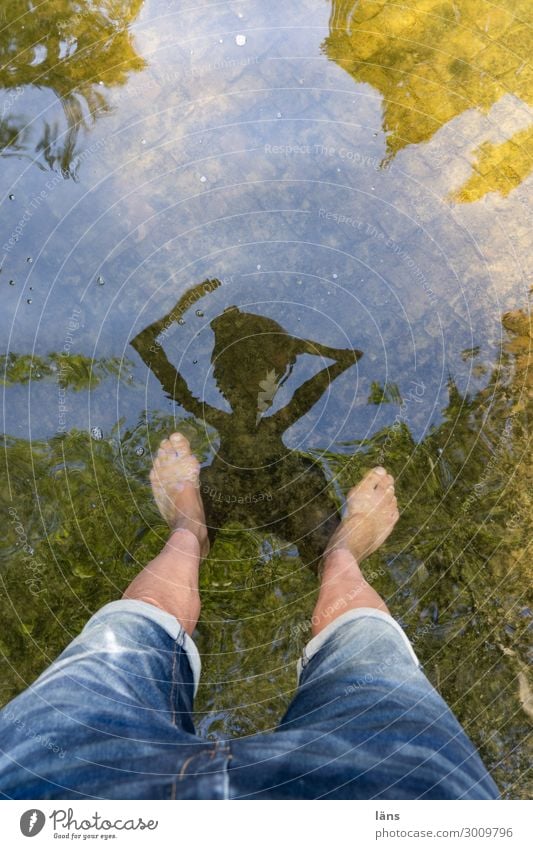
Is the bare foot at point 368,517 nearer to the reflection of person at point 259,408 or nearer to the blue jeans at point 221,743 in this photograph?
the reflection of person at point 259,408

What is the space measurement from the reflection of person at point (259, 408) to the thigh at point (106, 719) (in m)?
0.48

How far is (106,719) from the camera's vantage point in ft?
5.45

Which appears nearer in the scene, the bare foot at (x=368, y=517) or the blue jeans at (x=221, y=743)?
the blue jeans at (x=221, y=743)

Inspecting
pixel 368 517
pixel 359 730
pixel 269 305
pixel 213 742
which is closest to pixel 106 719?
pixel 213 742

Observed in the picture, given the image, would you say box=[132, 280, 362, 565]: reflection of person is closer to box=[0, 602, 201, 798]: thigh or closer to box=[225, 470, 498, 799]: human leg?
box=[225, 470, 498, 799]: human leg

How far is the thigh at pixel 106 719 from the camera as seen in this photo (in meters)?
1.59

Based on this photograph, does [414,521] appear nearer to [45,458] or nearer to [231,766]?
[231,766]

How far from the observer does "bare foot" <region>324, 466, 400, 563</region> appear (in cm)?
210

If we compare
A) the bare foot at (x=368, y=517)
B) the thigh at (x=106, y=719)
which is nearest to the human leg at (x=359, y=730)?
the bare foot at (x=368, y=517)

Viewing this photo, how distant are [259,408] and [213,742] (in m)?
1.09

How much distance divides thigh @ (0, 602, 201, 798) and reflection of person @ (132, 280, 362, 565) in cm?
48

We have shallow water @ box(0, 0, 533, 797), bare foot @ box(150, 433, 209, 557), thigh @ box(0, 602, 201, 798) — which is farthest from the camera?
bare foot @ box(150, 433, 209, 557)

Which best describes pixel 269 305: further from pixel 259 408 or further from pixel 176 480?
pixel 176 480

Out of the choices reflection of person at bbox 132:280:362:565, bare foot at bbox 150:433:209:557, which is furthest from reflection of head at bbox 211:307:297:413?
bare foot at bbox 150:433:209:557
